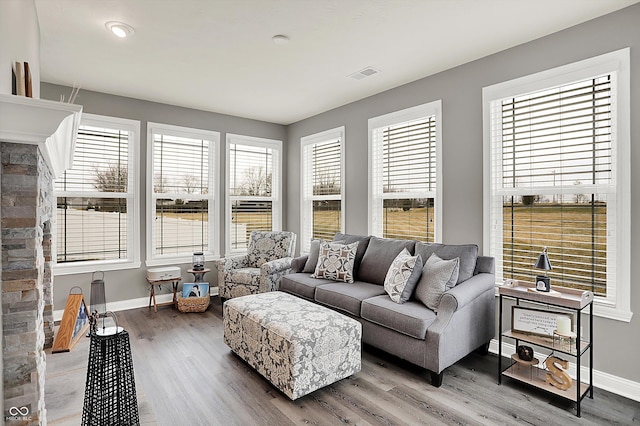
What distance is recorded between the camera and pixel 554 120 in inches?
120

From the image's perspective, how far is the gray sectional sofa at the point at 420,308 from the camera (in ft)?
8.98

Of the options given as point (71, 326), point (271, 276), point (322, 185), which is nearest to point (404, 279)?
A: point (271, 276)

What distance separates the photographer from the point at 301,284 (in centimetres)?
394

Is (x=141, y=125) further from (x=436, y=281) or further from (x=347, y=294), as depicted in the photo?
(x=436, y=281)

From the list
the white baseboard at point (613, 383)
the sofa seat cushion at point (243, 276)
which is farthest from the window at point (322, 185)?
the white baseboard at point (613, 383)

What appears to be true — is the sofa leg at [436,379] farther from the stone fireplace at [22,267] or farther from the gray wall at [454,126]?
the stone fireplace at [22,267]

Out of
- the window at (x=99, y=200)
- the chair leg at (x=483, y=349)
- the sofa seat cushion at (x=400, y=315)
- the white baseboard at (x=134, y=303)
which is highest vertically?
the window at (x=99, y=200)

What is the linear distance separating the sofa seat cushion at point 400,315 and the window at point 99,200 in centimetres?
332

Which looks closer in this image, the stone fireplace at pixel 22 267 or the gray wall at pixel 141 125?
the stone fireplace at pixel 22 267

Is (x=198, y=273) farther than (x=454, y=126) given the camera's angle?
Yes

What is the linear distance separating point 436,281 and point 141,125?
4.16 meters

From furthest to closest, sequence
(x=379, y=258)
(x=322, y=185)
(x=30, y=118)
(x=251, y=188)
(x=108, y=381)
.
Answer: (x=251, y=188), (x=322, y=185), (x=379, y=258), (x=108, y=381), (x=30, y=118)

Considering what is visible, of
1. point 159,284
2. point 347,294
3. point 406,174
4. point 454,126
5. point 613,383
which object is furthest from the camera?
point 159,284

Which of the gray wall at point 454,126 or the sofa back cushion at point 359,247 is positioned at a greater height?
the gray wall at point 454,126
